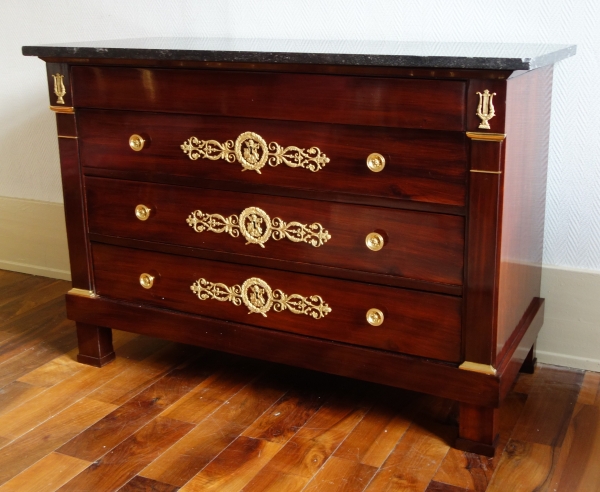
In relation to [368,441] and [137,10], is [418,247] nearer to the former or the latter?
[368,441]

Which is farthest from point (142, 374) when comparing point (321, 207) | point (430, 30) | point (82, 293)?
point (430, 30)

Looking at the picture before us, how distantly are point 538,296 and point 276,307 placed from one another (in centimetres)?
71

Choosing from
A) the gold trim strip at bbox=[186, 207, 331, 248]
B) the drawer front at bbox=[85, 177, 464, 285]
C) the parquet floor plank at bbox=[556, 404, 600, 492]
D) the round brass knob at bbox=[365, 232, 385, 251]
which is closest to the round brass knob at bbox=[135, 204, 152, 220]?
the drawer front at bbox=[85, 177, 464, 285]

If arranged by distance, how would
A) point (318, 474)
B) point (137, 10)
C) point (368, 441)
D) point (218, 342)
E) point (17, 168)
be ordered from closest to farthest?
point (318, 474), point (368, 441), point (218, 342), point (137, 10), point (17, 168)

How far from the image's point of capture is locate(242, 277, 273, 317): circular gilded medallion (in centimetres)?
180

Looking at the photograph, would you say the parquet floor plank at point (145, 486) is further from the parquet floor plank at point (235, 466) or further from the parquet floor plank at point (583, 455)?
the parquet floor plank at point (583, 455)

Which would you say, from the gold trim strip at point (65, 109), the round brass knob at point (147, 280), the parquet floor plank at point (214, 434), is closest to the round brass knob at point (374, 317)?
the parquet floor plank at point (214, 434)

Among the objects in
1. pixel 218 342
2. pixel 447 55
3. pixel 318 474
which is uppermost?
pixel 447 55

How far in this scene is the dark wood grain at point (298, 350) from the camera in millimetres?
1641

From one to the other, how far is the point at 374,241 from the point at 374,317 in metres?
0.17

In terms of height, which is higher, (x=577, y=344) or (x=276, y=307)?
(x=276, y=307)

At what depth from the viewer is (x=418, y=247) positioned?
1608mm

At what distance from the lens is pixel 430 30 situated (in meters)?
2.04

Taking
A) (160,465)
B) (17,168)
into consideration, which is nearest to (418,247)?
(160,465)
